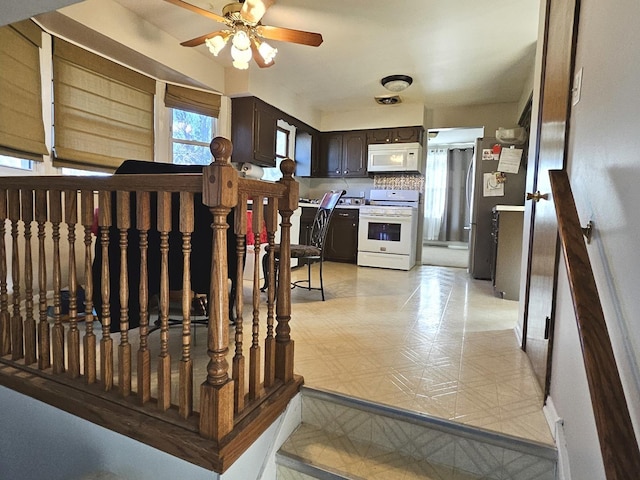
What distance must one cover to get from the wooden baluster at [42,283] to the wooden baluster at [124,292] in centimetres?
50

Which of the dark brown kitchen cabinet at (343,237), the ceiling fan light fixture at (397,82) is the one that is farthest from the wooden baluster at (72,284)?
the dark brown kitchen cabinet at (343,237)

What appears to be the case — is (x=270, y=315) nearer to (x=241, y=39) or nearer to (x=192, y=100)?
(x=241, y=39)

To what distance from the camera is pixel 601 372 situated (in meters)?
0.76

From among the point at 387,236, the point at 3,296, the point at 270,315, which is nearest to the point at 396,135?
the point at 387,236

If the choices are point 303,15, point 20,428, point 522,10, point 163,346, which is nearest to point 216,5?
point 303,15

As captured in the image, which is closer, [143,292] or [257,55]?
[143,292]

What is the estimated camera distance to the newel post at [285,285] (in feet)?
4.92

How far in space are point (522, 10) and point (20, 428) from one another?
4237 mm

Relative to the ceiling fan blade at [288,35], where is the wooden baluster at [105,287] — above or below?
below

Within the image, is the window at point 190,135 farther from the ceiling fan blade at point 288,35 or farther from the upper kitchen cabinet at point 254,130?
the ceiling fan blade at point 288,35

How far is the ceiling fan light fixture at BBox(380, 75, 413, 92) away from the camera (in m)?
4.14

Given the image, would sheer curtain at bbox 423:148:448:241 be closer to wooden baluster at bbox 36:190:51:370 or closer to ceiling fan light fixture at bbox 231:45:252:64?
ceiling fan light fixture at bbox 231:45:252:64

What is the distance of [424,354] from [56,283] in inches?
72.5

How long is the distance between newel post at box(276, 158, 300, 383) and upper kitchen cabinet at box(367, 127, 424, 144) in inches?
161
